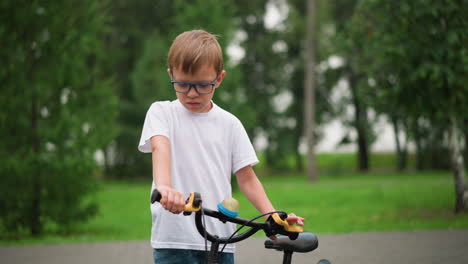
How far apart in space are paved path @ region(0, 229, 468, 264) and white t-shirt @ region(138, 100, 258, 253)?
497 cm

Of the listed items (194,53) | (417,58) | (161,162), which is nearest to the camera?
(194,53)

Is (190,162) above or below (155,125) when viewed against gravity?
below

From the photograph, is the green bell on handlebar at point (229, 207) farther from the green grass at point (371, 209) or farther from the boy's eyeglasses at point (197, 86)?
the green grass at point (371, 209)

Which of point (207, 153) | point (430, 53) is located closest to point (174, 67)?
point (207, 153)

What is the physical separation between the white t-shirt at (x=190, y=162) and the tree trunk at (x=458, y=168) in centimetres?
1101

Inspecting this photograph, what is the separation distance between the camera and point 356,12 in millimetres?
13648

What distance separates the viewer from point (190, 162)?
2629mm

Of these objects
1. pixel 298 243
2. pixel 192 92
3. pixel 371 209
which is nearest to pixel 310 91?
pixel 371 209

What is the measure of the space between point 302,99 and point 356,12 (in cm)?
2898

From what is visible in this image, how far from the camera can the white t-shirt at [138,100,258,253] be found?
2.59 meters

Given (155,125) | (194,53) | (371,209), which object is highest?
(194,53)

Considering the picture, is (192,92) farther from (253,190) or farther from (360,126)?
(360,126)

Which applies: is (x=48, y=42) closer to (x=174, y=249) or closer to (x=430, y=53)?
(x=430, y=53)

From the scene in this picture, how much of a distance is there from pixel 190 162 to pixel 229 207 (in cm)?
72
